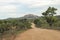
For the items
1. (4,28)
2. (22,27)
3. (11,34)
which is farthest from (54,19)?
(11,34)

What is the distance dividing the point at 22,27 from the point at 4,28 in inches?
153

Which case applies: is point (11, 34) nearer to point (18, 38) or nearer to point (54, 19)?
point (18, 38)

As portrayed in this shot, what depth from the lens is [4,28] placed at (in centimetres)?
2467

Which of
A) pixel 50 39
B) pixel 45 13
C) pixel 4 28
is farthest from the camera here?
pixel 45 13

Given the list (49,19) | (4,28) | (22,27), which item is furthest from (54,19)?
(4,28)

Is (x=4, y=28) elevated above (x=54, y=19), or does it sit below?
above

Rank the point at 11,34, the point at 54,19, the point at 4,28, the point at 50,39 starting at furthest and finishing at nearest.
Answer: the point at 54,19
the point at 4,28
the point at 11,34
the point at 50,39

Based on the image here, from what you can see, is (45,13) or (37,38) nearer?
(37,38)

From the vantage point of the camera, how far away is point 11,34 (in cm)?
2069

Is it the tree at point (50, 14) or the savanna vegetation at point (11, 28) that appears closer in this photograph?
the savanna vegetation at point (11, 28)

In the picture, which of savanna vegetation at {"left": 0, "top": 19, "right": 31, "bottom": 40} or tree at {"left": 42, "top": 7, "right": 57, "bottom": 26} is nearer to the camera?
savanna vegetation at {"left": 0, "top": 19, "right": 31, "bottom": 40}

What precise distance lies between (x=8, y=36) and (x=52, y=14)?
35.5 meters

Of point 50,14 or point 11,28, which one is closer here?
point 11,28

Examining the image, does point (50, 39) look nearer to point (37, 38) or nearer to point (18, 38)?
point (37, 38)
